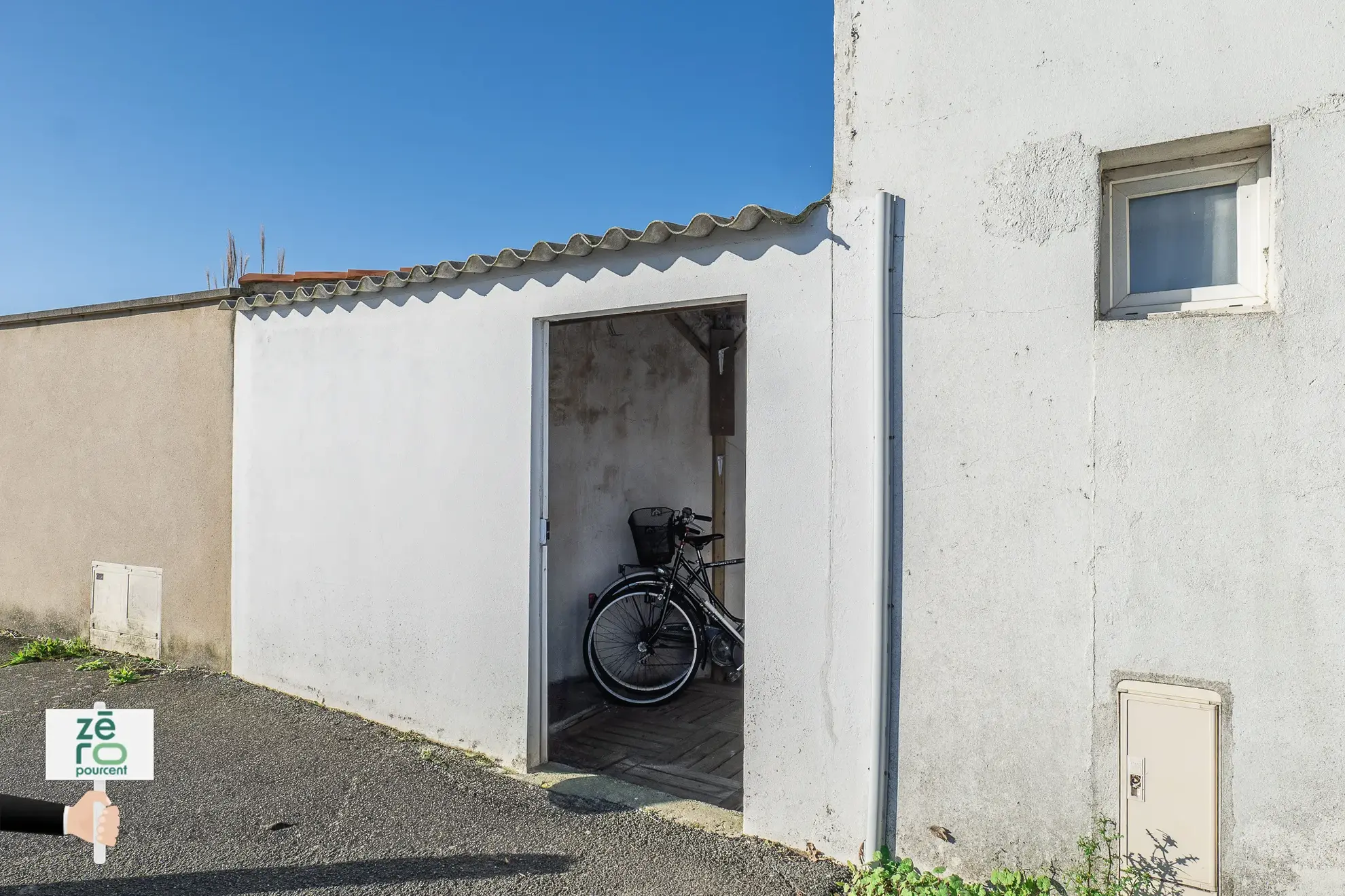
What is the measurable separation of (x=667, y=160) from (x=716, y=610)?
878 cm

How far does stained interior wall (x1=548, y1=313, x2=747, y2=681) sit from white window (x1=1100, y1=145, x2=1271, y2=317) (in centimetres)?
309

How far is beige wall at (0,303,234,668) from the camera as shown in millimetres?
6293

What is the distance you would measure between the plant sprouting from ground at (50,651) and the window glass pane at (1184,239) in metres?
7.91

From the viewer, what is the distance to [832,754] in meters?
3.43

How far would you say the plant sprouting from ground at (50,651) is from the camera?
22.5 feet

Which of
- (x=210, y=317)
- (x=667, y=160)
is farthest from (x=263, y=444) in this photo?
(x=667, y=160)

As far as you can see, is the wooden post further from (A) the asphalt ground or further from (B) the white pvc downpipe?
(B) the white pvc downpipe

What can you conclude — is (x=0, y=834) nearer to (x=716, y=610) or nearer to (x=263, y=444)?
(x=263, y=444)

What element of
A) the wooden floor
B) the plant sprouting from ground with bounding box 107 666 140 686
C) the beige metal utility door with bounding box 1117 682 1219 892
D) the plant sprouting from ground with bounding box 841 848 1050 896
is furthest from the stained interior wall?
the beige metal utility door with bounding box 1117 682 1219 892

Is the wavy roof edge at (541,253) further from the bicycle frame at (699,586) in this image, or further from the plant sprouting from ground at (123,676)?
the plant sprouting from ground at (123,676)

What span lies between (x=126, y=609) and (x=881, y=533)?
6351 mm

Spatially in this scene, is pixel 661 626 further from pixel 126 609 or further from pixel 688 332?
pixel 126 609

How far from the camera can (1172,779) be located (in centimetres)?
279

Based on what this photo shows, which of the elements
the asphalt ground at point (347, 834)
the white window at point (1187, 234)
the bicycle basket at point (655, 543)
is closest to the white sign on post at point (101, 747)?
the asphalt ground at point (347, 834)
